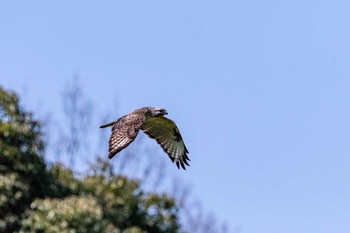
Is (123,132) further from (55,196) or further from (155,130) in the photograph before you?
(155,130)

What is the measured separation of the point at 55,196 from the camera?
12836 mm

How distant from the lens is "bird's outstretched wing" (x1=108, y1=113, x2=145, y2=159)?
12406 mm

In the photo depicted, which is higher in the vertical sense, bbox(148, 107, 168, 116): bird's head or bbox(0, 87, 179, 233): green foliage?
bbox(148, 107, 168, 116): bird's head

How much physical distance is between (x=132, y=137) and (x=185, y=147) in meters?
3.21

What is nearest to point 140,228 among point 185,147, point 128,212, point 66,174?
point 128,212

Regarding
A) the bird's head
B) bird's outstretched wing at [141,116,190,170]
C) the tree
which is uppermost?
bird's outstretched wing at [141,116,190,170]

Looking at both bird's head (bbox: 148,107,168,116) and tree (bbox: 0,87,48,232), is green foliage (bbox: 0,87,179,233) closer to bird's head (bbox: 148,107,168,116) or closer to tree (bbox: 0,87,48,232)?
tree (bbox: 0,87,48,232)

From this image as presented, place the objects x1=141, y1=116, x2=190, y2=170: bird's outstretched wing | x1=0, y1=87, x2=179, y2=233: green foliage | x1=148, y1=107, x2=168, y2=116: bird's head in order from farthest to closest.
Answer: x1=141, y1=116, x2=190, y2=170: bird's outstretched wing → x1=148, y1=107, x2=168, y2=116: bird's head → x1=0, y1=87, x2=179, y2=233: green foliage

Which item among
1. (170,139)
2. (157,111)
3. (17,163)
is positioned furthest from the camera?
(170,139)

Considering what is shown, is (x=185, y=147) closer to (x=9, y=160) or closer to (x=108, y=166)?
(x=108, y=166)

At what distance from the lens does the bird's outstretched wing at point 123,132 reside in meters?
12.4

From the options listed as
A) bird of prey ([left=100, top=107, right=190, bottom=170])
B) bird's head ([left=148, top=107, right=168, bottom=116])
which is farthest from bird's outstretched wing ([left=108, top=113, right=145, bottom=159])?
bird's head ([left=148, top=107, right=168, bottom=116])

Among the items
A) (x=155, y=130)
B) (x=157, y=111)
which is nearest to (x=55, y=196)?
(x=157, y=111)

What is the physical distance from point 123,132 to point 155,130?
114 inches
